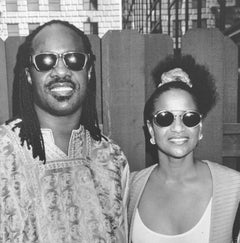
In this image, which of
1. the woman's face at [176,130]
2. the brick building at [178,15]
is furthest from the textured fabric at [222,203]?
the brick building at [178,15]

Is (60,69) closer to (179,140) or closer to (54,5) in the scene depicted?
(179,140)

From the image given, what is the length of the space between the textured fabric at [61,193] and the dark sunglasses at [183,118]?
0.39 metres

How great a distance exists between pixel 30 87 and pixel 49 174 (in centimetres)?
53

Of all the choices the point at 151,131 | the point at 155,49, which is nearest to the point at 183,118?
the point at 151,131

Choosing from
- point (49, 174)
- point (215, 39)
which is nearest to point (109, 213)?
point (49, 174)

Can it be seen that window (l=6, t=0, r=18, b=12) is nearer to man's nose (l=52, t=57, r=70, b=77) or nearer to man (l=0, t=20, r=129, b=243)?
man (l=0, t=20, r=129, b=243)

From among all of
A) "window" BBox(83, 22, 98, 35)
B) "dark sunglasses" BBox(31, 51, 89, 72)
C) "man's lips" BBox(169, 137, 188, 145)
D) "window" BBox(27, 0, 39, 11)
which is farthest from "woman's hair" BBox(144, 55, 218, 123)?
"window" BBox(27, 0, 39, 11)

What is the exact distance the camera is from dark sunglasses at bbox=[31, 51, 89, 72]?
6.04 ft

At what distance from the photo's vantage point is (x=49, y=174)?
74.8 inches

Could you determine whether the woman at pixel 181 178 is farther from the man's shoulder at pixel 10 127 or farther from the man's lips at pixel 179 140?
the man's shoulder at pixel 10 127

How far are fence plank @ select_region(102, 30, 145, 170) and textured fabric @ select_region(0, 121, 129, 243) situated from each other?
1.18 ft

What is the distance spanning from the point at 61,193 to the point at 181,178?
848 millimetres

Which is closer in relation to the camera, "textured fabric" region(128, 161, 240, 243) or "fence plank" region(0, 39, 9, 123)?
"textured fabric" region(128, 161, 240, 243)

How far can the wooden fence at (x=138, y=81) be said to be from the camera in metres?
2.37
